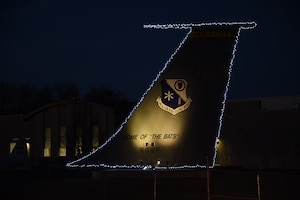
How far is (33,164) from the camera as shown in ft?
172

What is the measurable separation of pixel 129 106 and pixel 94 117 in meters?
3.94

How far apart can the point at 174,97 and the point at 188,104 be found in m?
0.69

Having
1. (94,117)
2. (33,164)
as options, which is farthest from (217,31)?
(94,117)

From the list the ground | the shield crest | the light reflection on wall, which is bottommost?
the ground

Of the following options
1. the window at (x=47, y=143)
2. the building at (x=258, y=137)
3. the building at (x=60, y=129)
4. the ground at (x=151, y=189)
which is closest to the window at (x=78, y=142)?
the building at (x=60, y=129)

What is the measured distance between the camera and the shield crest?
23.4 meters

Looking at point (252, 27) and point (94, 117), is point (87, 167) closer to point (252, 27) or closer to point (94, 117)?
point (252, 27)

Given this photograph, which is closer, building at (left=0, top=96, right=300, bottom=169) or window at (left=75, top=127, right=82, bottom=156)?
building at (left=0, top=96, right=300, bottom=169)

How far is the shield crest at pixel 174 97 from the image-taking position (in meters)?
23.4

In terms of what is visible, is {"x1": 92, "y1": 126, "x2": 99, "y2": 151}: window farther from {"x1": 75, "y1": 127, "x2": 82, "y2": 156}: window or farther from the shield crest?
the shield crest

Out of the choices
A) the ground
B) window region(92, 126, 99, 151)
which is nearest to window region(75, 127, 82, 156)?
window region(92, 126, 99, 151)

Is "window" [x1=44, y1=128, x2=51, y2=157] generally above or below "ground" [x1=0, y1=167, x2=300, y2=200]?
above

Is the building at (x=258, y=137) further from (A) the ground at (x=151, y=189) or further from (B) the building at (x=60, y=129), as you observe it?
(A) the ground at (x=151, y=189)

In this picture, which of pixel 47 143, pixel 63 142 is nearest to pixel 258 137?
pixel 63 142
